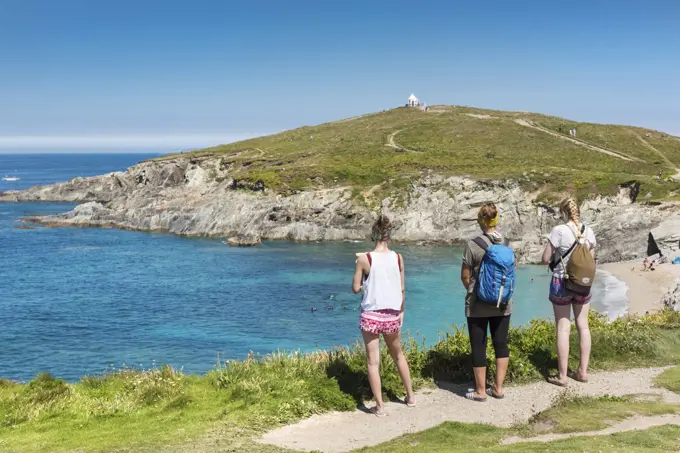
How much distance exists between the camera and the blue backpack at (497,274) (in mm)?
9008

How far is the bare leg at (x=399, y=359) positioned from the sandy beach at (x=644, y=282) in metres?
30.5

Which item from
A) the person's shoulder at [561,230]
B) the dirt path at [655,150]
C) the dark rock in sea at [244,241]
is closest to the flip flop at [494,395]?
the person's shoulder at [561,230]

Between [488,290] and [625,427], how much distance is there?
2654mm

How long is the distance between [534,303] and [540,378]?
34.4 metres

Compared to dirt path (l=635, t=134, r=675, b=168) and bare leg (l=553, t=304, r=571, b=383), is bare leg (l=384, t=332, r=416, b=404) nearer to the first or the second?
bare leg (l=553, t=304, r=571, b=383)

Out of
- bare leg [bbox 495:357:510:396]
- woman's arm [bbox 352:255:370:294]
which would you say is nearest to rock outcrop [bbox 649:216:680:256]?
bare leg [bbox 495:357:510:396]

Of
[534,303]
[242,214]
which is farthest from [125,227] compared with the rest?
[534,303]

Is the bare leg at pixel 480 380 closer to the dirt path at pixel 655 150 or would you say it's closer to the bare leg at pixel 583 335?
the bare leg at pixel 583 335

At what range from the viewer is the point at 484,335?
9.59m

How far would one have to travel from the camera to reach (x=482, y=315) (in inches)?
370

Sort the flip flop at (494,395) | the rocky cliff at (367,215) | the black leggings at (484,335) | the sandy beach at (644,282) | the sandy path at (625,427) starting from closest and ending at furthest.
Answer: the sandy path at (625,427) → the black leggings at (484,335) → the flip flop at (494,395) → the sandy beach at (644,282) → the rocky cliff at (367,215)

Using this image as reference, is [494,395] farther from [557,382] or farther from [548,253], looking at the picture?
[548,253]

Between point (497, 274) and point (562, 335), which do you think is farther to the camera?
point (562, 335)

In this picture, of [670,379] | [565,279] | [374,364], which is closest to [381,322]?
[374,364]
